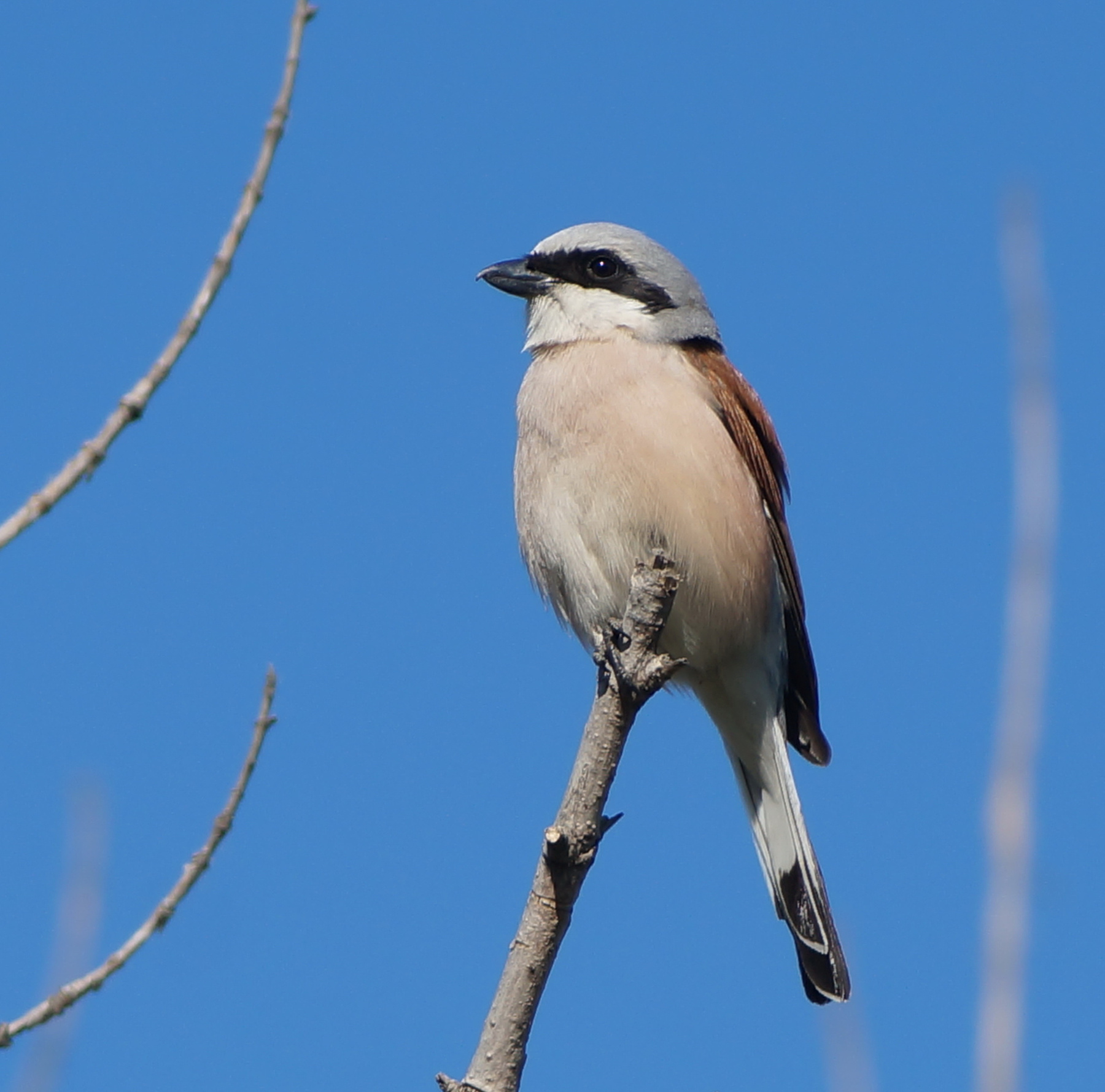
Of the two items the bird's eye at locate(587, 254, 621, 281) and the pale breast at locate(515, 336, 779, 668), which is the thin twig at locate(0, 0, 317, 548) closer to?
the pale breast at locate(515, 336, 779, 668)

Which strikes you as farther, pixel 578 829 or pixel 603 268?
pixel 603 268

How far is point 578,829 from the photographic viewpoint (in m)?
2.98

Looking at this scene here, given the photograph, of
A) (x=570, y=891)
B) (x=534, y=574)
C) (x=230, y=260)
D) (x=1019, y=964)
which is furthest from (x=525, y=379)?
(x=1019, y=964)

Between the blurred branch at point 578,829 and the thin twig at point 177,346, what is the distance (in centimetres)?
129

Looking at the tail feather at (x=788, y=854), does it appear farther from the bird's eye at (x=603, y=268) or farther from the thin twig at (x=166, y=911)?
the thin twig at (x=166, y=911)

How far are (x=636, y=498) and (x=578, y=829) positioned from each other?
1546mm

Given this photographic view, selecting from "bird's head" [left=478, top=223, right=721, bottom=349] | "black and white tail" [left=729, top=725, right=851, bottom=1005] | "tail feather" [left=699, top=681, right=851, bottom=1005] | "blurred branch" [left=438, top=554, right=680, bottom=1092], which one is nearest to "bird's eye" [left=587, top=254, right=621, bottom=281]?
"bird's head" [left=478, top=223, right=721, bottom=349]

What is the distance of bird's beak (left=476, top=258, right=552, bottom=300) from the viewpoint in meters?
5.07

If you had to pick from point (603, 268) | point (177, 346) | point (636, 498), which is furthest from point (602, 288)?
point (177, 346)

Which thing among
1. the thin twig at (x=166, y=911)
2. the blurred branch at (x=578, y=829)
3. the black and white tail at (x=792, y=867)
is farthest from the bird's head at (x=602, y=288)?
the thin twig at (x=166, y=911)

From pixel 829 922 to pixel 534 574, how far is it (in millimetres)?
1345

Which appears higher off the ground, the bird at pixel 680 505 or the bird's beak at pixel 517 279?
the bird's beak at pixel 517 279

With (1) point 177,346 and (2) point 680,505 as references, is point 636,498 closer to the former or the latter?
(2) point 680,505

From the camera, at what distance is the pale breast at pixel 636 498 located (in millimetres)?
4371
